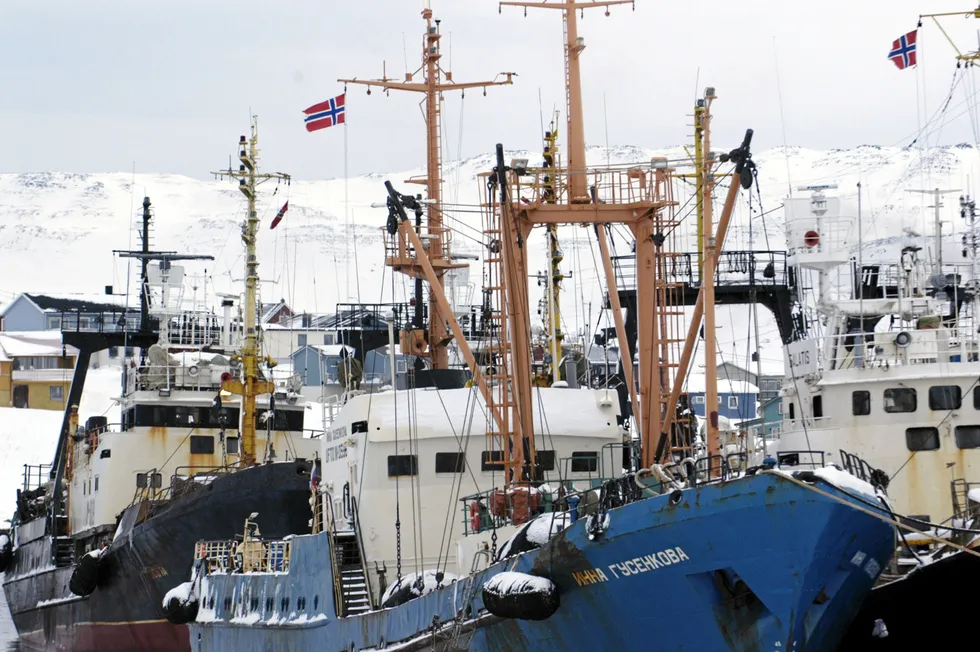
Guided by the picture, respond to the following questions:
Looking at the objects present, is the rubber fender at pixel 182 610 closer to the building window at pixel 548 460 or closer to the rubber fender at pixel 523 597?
the building window at pixel 548 460

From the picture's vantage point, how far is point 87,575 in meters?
37.1

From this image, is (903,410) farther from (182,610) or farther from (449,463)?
(182,610)

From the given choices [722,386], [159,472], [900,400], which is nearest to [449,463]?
[900,400]

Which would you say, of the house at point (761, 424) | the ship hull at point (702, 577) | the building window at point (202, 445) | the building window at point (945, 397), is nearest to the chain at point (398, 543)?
the ship hull at point (702, 577)

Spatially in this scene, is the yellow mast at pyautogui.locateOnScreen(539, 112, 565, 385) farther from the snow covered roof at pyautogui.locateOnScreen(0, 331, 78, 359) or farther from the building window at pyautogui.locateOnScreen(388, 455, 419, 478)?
the snow covered roof at pyautogui.locateOnScreen(0, 331, 78, 359)

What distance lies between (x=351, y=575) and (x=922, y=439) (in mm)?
10430

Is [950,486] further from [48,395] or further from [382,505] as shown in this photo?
[48,395]

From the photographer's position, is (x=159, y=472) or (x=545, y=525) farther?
(x=159, y=472)

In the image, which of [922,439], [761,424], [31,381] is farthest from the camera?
[31,381]

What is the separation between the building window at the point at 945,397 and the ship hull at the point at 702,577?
808 cm

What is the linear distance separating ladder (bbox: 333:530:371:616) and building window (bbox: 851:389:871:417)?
30.6 feet

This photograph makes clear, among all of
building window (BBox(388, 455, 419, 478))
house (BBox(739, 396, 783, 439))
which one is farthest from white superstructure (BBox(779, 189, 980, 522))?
building window (BBox(388, 455, 419, 478))

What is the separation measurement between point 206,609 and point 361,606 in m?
6.66

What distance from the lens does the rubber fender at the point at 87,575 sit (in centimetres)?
3712
